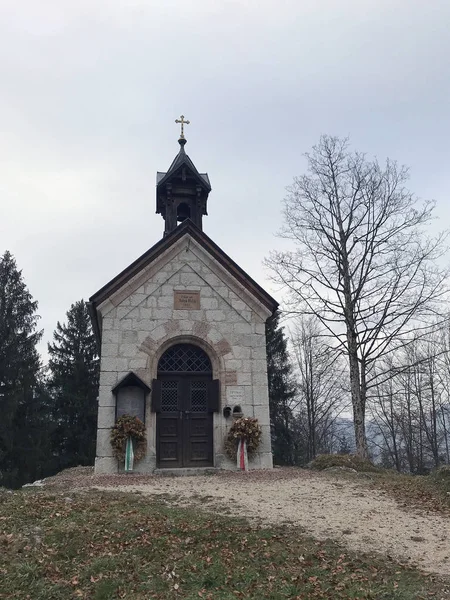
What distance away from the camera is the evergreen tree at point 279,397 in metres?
31.6

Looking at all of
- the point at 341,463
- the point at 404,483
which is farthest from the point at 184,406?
the point at 404,483

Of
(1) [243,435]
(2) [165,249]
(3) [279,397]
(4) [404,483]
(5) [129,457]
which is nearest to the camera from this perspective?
(4) [404,483]

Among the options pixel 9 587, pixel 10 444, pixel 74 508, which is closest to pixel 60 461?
pixel 10 444

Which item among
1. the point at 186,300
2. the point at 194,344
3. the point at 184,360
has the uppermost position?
the point at 186,300

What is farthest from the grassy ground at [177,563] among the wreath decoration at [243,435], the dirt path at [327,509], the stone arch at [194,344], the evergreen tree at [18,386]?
the evergreen tree at [18,386]

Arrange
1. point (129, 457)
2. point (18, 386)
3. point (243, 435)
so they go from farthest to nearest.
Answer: point (18, 386) → point (243, 435) → point (129, 457)

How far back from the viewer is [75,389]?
32.8 metres

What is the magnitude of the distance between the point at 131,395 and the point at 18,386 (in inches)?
656

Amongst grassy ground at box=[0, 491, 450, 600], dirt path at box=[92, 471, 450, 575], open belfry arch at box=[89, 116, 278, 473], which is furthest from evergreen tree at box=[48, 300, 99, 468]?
grassy ground at box=[0, 491, 450, 600]

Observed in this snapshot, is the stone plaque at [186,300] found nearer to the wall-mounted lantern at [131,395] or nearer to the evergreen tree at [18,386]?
the wall-mounted lantern at [131,395]

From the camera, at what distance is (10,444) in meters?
26.2

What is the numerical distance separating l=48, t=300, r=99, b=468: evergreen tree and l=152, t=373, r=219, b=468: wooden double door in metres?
18.2

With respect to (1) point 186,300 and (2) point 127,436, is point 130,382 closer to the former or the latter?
(2) point 127,436

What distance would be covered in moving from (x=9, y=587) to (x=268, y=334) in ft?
93.6
